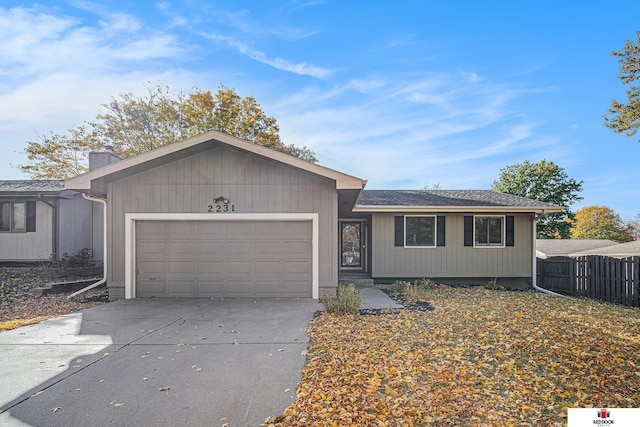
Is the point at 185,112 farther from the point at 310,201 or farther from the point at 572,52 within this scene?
the point at 572,52

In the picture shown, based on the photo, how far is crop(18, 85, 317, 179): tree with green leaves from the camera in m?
23.9

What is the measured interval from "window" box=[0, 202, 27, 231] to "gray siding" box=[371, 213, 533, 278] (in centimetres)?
1303

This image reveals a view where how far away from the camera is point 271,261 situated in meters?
8.58

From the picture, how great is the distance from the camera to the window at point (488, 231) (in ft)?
38.4

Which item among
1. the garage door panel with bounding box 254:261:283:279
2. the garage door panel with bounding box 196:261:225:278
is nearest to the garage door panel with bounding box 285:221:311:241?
the garage door panel with bounding box 254:261:283:279

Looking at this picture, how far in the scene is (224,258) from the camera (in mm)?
8609

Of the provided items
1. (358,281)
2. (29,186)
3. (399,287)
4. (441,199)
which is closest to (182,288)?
(358,281)

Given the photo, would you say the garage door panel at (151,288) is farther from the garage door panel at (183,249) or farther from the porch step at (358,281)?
the porch step at (358,281)

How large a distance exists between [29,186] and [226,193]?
1005 centimetres

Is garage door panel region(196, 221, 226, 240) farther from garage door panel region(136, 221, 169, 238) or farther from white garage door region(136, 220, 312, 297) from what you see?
garage door panel region(136, 221, 169, 238)

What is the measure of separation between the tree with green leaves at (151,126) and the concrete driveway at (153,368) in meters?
18.9

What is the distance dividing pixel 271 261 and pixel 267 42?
895cm

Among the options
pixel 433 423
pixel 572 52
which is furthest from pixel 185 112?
pixel 433 423

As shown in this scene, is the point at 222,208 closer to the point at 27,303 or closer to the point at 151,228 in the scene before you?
the point at 151,228
